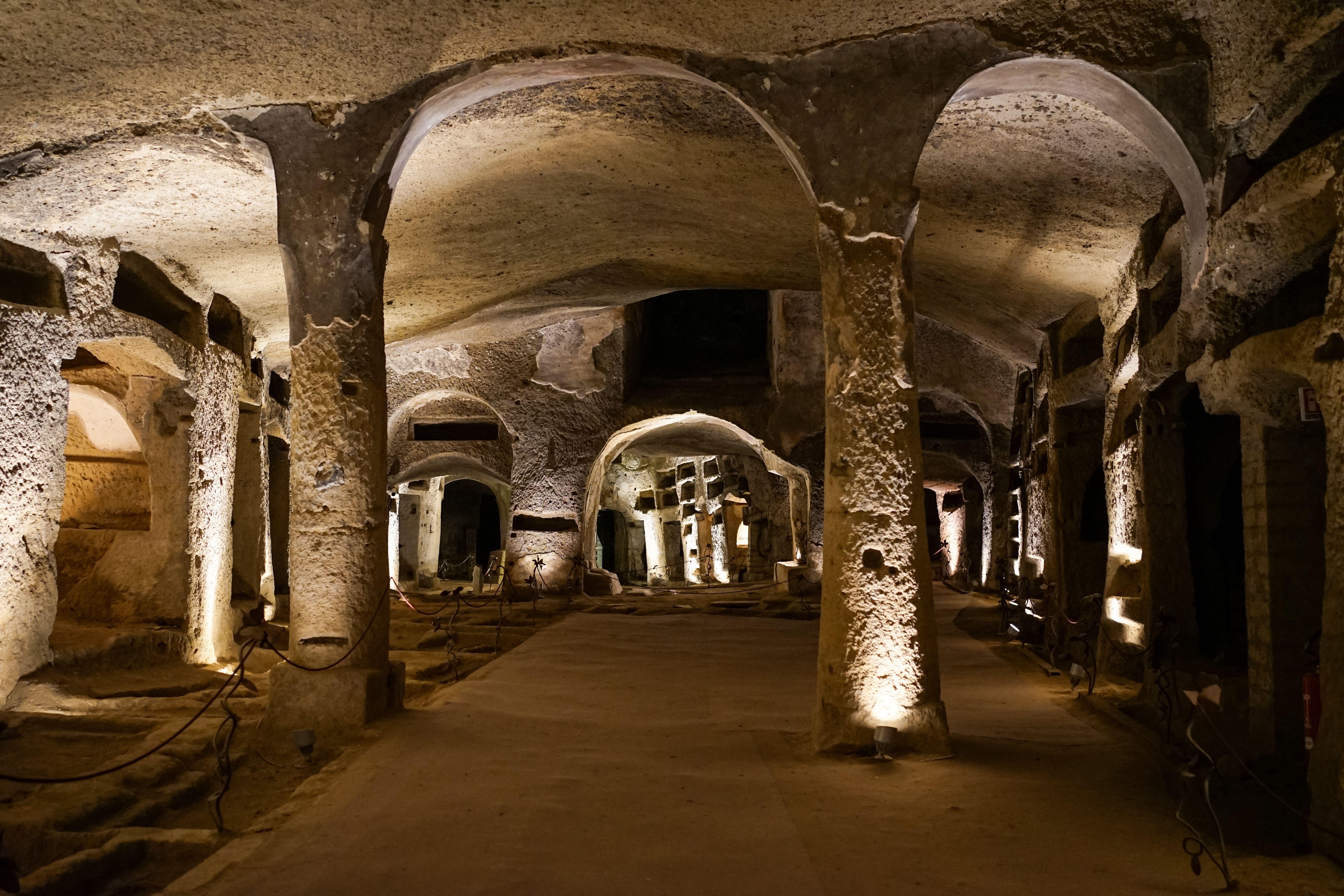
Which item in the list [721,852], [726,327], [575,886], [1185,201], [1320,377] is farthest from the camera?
[726,327]

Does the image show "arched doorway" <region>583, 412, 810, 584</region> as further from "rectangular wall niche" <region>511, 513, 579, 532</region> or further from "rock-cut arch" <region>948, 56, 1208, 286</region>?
"rock-cut arch" <region>948, 56, 1208, 286</region>

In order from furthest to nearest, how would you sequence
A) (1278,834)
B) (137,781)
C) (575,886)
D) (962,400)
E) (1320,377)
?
1. (962,400)
2. (137,781)
3. (1278,834)
4. (1320,377)
5. (575,886)

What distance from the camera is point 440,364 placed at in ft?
46.4

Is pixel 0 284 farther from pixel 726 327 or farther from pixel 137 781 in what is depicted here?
pixel 726 327

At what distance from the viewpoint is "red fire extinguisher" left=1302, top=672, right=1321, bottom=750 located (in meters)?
3.90

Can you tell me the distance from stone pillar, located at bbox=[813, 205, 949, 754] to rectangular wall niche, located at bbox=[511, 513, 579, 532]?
9.35 m

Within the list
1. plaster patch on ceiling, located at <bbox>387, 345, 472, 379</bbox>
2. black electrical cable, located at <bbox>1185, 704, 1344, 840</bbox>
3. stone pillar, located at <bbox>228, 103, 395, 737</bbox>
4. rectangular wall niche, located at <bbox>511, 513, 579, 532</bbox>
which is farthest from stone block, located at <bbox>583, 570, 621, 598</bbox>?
black electrical cable, located at <bbox>1185, 704, 1344, 840</bbox>

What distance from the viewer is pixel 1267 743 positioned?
16.1ft

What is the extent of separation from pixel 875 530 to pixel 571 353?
9.97m

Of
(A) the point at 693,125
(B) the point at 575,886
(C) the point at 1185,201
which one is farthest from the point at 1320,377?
(A) the point at 693,125

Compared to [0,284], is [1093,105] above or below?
above

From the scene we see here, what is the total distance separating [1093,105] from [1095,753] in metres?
3.48

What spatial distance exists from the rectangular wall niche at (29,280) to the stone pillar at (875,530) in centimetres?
514

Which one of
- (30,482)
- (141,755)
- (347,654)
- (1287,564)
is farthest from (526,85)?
(1287,564)
